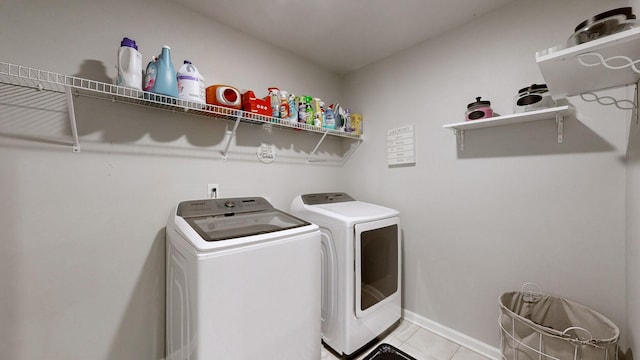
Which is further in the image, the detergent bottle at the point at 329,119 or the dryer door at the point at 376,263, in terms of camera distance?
the detergent bottle at the point at 329,119

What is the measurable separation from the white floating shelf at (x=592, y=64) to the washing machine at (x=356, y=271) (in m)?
1.24

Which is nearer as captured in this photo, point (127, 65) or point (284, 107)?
point (127, 65)

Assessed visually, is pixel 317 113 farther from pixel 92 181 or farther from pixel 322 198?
pixel 92 181

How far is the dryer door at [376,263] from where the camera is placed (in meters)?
1.69

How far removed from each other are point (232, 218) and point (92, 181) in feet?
2.53

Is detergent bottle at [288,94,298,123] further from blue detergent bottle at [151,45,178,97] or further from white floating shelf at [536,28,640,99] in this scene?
white floating shelf at [536,28,640,99]

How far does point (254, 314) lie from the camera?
108cm

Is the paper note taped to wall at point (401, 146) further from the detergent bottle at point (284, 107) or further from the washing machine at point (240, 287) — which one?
the washing machine at point (240, 287)

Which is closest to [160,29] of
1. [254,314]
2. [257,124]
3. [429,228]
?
[257,124]

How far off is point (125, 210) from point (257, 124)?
3.50 ft

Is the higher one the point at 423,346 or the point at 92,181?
the point at 92,181

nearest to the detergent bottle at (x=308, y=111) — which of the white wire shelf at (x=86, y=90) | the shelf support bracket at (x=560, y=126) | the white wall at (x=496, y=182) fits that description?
the white wire shelf at (x=86, y=90)

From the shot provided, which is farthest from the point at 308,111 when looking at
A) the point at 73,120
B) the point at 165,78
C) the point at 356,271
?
the point at 73,120

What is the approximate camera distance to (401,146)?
2.20m
